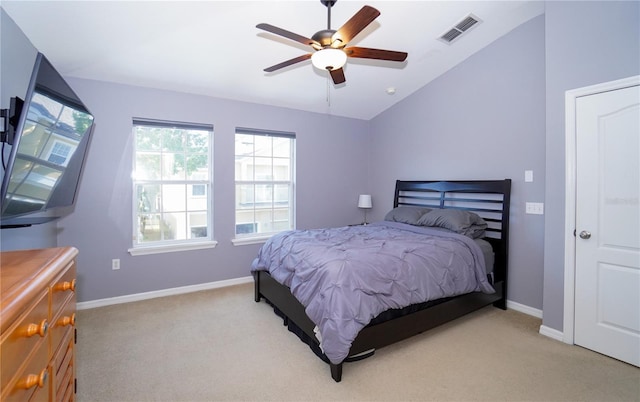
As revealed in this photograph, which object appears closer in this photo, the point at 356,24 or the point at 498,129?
the point at 356,24

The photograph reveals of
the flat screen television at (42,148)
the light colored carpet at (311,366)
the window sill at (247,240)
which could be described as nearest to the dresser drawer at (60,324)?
the flat screen television at (42,148)

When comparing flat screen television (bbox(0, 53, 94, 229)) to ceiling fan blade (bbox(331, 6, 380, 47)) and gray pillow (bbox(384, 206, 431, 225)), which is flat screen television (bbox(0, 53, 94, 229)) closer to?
ceiling fan blade (bbox(331, 6, 380, 47))

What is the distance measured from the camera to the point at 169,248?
357cm

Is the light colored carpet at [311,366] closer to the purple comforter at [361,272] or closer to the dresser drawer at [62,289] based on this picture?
the purple comforter at [361,272]

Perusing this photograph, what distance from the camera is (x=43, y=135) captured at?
1.57 meters

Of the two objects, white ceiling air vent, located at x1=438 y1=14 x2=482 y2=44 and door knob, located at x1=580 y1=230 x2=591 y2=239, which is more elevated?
white ceiling air vent, located at x1=438 y1=14 x2=482 y2=44

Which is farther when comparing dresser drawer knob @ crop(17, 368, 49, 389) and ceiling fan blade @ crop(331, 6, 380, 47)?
ceiling fan blade @ crop(331, 6, 380, 47)

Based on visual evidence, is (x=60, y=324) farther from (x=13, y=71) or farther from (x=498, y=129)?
(x=498, y=129)

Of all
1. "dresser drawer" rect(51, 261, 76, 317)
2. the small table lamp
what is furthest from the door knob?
"dresser drawer" rect(51, 261, 76, 317)

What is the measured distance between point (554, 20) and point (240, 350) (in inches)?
149

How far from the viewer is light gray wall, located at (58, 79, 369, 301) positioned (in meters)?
3.17

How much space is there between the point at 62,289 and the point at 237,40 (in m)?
2.54

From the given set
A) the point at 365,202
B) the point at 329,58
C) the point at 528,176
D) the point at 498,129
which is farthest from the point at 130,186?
the point at 528,176

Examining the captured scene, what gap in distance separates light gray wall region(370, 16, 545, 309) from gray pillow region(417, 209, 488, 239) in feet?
1.13
